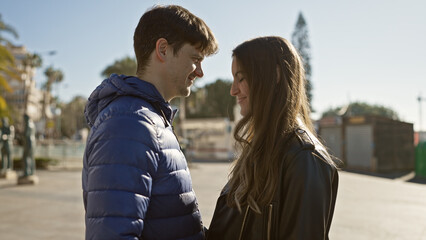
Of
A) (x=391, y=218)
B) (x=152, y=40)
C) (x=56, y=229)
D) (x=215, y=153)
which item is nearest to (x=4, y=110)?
(x=56, y=229)

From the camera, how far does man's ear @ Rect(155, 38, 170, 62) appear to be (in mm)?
1912

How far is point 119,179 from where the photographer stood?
59.7 inches

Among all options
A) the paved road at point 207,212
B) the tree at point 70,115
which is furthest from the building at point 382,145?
the tree at point 70,115

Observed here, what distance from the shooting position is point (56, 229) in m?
6.32

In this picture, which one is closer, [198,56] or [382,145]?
[198,56]

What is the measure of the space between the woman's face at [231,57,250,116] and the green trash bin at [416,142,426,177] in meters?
17.4

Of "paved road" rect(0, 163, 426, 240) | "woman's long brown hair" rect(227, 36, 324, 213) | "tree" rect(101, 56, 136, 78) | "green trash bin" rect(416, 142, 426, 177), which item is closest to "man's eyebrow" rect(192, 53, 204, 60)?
"woman's long brown hair" rect(227, 36, 324, 213)

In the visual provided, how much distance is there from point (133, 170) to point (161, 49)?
652mm

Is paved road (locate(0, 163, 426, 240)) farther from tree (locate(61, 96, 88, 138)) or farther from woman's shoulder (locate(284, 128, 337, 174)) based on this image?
tree (locate(61, 96, 88, 138))

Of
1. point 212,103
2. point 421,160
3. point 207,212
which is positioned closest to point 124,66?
point 212,103

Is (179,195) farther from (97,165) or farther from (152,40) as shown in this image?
(152,40)

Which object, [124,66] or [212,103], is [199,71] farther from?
[212,103]

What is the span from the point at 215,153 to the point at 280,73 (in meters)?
30.5

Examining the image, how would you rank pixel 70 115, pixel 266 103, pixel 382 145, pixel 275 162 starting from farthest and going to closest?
1. pixel 70 115
2. pixel 382 145
3. pixel 266 103
4. pixel 275 162
